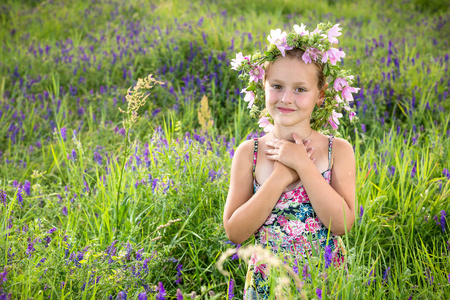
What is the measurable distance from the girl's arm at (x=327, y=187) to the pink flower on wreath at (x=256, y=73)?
395 mm

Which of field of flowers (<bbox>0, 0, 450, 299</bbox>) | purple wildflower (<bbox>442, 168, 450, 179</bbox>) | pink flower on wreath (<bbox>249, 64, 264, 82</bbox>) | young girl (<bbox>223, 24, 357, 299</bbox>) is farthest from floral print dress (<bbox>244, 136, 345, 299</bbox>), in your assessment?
purple wildflower (<bbox>442, 168, 450, 179</bbox>)

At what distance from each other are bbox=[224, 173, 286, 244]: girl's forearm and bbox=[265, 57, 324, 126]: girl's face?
27 cm

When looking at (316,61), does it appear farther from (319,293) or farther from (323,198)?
(319,293)

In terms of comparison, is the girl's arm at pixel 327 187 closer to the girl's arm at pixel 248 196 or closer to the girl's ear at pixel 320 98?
the girl's arm at pixel 248 196

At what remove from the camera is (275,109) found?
2166 millimetres

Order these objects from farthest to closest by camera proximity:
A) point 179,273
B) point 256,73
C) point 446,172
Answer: point 446,172 < point 179,273 < point 256,73

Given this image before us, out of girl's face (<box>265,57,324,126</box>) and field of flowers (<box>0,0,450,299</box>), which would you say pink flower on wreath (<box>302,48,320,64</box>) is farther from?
field of flowers (<box>0,0,450,299</box>)

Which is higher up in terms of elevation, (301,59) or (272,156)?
(301,59)

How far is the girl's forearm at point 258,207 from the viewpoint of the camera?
207cm

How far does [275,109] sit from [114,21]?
20.1ft

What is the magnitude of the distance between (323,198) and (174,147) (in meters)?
1.42

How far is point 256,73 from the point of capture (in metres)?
2.36

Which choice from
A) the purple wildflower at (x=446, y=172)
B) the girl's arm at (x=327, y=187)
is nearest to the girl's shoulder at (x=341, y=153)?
the girl's arm at (x=327, y=187)

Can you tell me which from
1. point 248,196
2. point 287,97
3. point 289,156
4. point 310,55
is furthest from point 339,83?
point 248,196
